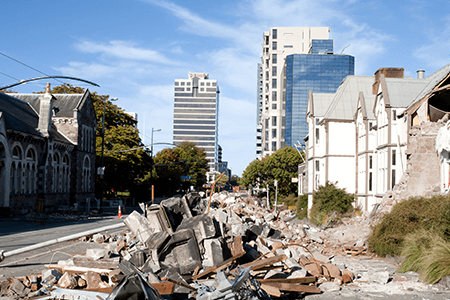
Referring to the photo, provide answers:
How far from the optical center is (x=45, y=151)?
3806 cm

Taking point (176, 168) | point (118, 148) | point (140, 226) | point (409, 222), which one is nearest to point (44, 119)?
point (118, 148)

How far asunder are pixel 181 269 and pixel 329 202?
21084 millimetres

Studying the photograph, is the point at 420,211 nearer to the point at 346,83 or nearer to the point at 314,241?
the point at 314,241

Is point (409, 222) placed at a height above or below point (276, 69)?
below

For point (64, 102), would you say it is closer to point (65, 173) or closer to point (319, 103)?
point (65, 173)

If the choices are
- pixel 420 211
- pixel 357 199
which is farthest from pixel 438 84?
pixel 357 199

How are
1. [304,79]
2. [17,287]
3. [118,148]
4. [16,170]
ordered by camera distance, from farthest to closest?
[304,79] < [118,148] < [16,170] < [17,287]

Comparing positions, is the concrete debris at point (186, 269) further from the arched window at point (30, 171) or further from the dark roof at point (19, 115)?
the arched window at point (30, 171)

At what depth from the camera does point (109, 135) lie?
52.3m

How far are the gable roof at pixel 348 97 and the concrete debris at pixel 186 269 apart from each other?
1854 centimetres

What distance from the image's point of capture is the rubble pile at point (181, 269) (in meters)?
8.75

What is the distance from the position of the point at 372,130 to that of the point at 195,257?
20441 millimetres

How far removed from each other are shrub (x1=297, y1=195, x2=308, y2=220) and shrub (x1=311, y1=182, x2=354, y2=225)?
5862mm

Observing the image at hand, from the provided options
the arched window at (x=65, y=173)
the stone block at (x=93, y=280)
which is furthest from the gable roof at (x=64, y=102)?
the stone block at (x=93, y=280)
